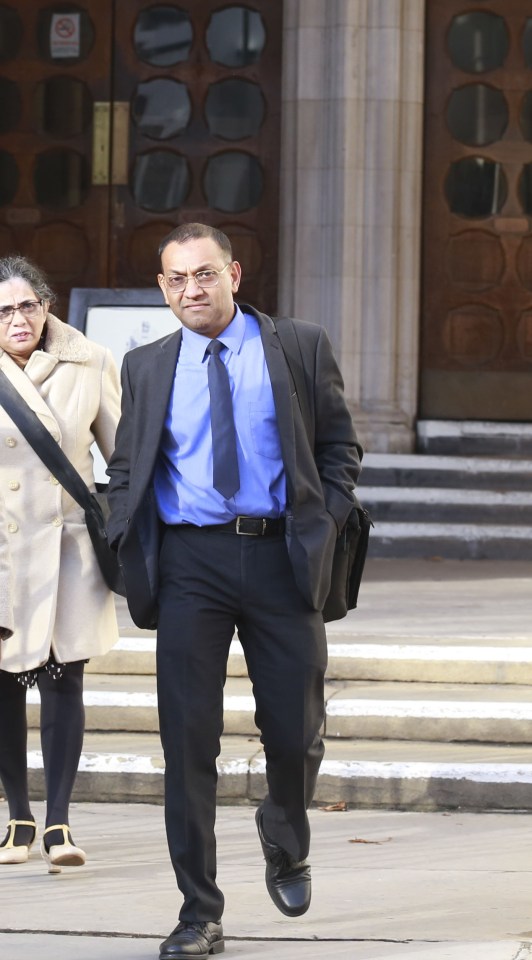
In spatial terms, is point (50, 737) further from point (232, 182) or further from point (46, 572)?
point (232, 182)

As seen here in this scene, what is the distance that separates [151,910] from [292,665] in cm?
98

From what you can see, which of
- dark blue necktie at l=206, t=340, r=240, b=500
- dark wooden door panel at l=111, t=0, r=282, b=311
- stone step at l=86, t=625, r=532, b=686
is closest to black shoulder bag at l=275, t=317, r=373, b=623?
dark blue necktie at l=206, t=340, r=240, b=500

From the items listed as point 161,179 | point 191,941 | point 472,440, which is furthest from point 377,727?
point 161,179

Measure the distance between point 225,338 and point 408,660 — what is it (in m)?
3.26

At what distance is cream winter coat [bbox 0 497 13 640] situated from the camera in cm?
571

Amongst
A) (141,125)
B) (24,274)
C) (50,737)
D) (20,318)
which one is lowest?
(50,737)

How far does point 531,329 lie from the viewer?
12.8 metres

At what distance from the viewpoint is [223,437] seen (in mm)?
4605

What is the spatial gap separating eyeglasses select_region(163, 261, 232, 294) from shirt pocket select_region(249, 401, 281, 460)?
1.12 ft

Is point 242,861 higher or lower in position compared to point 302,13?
lower

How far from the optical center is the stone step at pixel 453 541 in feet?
36.8

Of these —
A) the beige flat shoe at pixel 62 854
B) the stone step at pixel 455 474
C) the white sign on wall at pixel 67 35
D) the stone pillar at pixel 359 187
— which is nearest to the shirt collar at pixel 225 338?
the beige flat shoe at pixel 62 854

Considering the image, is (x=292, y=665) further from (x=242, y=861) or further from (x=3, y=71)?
(x=3, y=71)

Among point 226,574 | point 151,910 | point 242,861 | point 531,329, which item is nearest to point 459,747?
point 242,861
